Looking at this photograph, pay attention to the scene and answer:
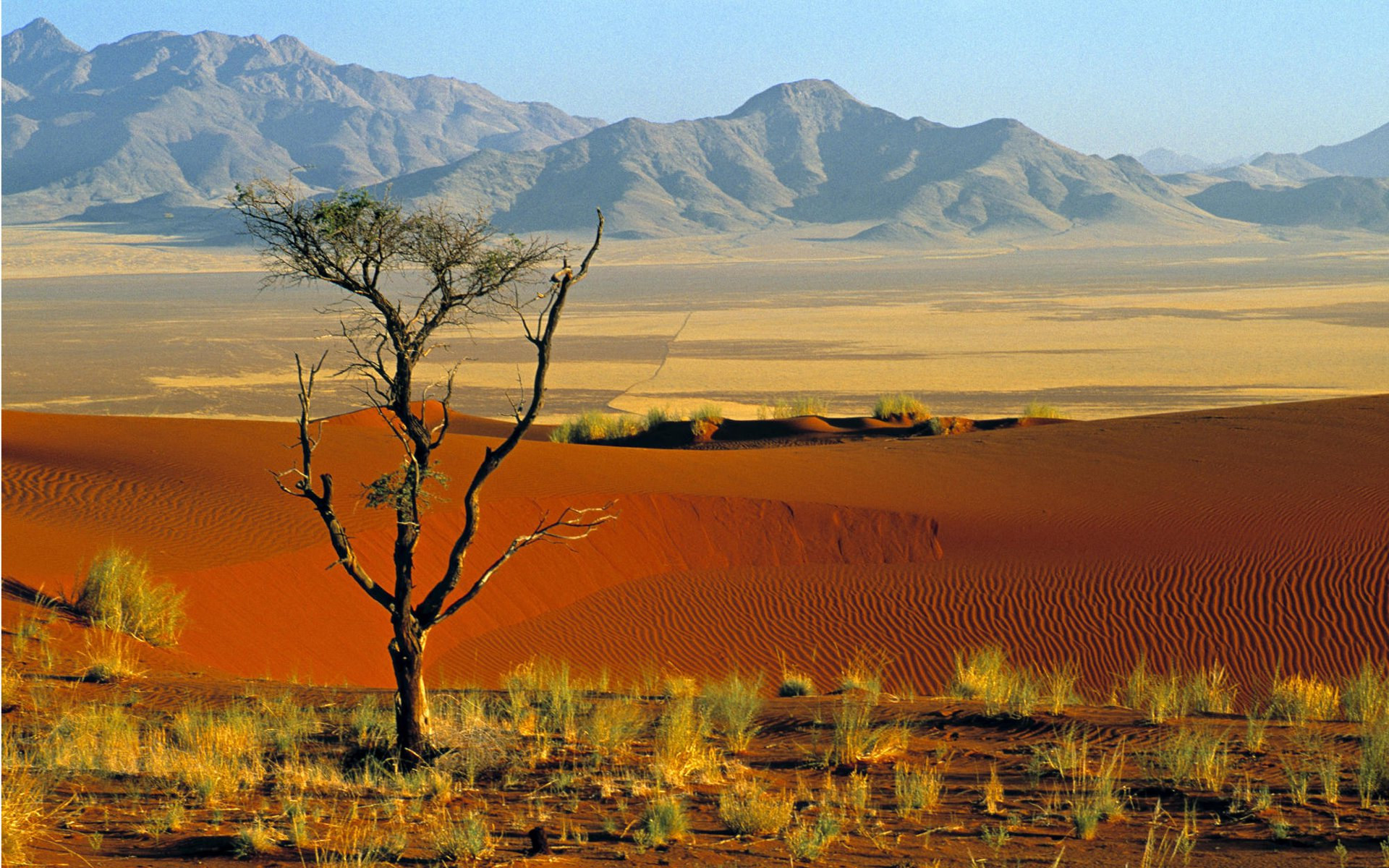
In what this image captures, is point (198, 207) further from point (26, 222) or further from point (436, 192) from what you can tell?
point (436, 192)

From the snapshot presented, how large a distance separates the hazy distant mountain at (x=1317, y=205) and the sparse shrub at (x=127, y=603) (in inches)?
7360

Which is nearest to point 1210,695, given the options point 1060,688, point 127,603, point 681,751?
point 1060,688

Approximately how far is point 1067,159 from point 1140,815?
206942mm

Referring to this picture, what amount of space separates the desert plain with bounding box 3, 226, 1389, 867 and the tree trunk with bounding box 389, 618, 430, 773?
15cm

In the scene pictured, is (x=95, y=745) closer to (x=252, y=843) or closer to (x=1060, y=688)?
(x=252, y=843)

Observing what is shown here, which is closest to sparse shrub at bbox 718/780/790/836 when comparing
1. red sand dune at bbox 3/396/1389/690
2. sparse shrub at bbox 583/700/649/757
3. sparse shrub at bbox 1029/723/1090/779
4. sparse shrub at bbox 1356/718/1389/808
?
sparse shrub at bbox 583/700/649/757

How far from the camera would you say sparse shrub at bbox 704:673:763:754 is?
8.16 m

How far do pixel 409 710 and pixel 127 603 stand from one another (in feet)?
17.1

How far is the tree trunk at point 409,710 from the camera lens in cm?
771

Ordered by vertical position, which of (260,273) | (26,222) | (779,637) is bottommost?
(779,637)

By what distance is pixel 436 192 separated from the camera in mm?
169250

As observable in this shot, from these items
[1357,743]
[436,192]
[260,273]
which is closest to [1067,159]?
[436,192]

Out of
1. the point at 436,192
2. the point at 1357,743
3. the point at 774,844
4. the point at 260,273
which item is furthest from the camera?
the point at 436,192

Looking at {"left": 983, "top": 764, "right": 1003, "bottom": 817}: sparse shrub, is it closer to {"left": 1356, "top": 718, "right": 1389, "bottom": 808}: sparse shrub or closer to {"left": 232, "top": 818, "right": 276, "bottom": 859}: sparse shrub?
{"left": 1356, "top": 718, "right": 1389, "bottom": 808}: sparse shrub
